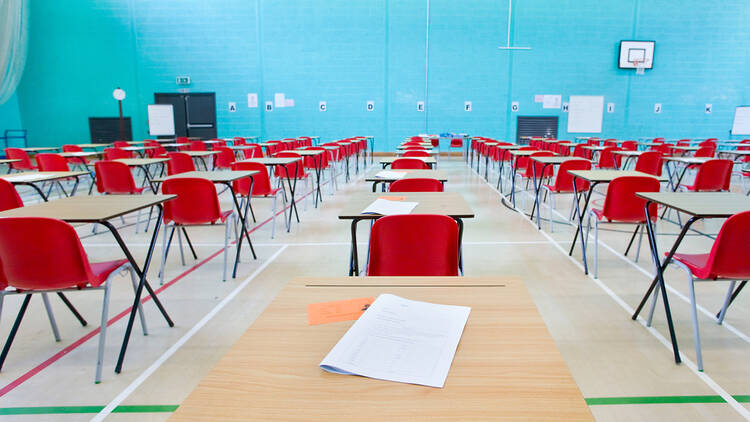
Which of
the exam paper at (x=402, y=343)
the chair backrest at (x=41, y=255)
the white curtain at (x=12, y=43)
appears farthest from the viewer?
the white curtain at (x=12, y=43)

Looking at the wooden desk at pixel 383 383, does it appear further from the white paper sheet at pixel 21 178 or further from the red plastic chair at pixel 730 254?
the white paper sheet at pixel 21 178

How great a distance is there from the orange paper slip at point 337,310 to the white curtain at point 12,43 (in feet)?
54.4

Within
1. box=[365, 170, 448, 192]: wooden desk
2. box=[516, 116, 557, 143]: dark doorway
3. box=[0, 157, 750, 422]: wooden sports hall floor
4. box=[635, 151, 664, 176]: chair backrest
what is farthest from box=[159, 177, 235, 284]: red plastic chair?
box=[516, 116, 557, 143]: dark doorway

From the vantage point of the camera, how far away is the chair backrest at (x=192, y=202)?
345 centimetres

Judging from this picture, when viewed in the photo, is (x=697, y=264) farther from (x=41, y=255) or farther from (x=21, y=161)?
(x=21, y=161)

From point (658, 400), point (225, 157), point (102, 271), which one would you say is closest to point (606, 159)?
point (658, 400)

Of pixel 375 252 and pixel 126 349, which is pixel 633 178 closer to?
pixel 375 252

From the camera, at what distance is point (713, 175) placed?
504 centimetres

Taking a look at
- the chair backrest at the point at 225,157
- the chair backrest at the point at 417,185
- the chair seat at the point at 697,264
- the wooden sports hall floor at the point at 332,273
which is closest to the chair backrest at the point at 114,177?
the wooden sports hall floor at the point at 332,273

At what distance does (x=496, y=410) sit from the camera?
666 mm

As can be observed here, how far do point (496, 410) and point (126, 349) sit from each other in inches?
93.6

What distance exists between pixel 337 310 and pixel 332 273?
2.64 meters

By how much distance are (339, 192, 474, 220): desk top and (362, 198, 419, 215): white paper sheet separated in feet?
0.10

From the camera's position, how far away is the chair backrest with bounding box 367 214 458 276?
1931 mm
